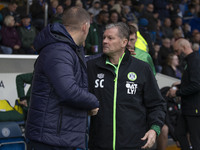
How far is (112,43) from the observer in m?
2.82

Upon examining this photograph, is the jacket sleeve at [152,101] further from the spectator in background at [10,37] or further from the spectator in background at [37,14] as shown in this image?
the spectator in background at [37,14]

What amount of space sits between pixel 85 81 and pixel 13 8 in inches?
295

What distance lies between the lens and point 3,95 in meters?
5.57

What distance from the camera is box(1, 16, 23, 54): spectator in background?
325 inches

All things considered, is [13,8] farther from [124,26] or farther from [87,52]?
[124,26]

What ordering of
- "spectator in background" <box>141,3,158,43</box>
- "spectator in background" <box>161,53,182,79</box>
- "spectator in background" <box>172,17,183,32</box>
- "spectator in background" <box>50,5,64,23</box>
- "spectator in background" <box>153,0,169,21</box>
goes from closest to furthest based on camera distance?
"spectator in background" <box>161,53,182,79</box> → "spectator in background" <box>50,5,64,23</box> → "spectator in background" <box>141,3,158,43</box> → "spectator in background" <box>172,17,183,32</box> → "spectator in background" <box>153,0,169,21</box>

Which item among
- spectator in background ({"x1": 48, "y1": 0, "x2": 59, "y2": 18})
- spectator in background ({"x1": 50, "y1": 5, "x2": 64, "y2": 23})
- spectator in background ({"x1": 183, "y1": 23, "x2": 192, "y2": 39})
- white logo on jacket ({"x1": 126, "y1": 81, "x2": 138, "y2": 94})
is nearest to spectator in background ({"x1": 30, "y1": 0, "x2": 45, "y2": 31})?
spectator in background ({"x1": 48, "y1": 0, "x2": 59, "y2": 18})

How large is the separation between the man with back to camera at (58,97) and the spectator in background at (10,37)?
613 cm

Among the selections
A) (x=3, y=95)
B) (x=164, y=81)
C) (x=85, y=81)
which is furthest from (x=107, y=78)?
(x=164, y=81)

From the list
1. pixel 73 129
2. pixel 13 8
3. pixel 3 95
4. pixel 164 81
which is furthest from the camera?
pixel 13 8

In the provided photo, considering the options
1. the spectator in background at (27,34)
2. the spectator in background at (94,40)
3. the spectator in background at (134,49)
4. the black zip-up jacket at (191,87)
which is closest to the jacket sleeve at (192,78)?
the black zip-up jacket at (191,87)

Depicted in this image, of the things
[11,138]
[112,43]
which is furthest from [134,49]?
[11,138]

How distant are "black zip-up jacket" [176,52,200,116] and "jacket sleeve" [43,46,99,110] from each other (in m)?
2.50

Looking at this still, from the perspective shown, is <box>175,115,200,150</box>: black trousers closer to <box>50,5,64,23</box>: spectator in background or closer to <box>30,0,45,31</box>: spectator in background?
<box>50,5,64,23</box>: spectator in background
